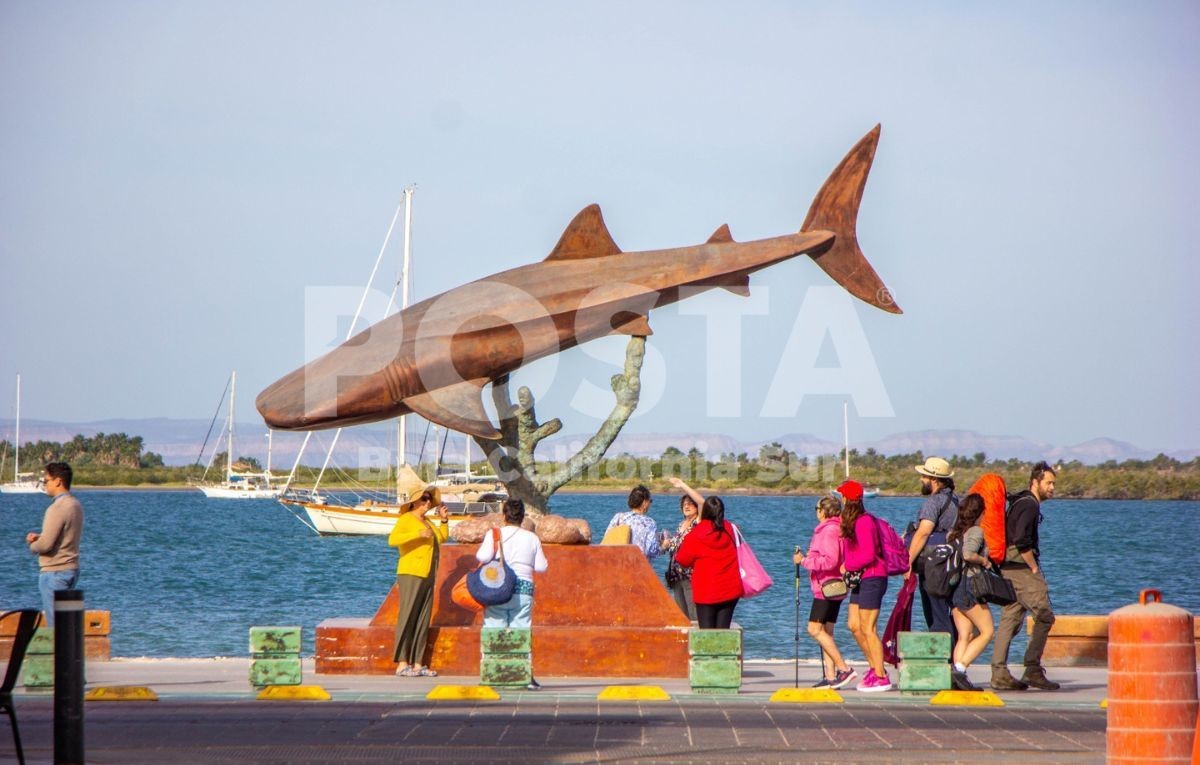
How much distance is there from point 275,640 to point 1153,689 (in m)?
7.85

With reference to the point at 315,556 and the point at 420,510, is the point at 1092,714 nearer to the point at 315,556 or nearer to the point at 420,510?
the point at 420,510

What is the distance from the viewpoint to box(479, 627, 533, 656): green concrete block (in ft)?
42.3

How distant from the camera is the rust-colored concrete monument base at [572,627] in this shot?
1398cm

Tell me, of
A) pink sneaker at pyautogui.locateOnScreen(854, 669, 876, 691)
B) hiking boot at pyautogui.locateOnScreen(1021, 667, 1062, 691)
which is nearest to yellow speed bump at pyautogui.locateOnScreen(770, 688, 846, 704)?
pink sneaker at pyautogui.locateOnScreen(854, 669, 876, 691)

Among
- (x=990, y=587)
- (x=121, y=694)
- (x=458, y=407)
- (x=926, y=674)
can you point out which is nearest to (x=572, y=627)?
(x=458, y=407)

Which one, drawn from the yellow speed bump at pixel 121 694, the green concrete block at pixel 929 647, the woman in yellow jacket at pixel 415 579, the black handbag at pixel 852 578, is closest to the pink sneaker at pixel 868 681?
the green concrete block at pixel 929 647

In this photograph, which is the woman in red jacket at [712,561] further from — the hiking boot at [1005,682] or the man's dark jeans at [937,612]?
the hiking boot at [1005,682]

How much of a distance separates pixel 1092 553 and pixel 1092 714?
166 ft

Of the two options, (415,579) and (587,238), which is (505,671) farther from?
(587,238)

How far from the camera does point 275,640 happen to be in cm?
1295

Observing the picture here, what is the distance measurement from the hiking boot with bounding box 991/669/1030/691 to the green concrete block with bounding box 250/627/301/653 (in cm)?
626

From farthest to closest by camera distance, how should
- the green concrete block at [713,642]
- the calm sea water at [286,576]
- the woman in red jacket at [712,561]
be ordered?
the calm sea water at [286,576]
the woman in red jacket at [712,561]
the green concrete block at [713,642]

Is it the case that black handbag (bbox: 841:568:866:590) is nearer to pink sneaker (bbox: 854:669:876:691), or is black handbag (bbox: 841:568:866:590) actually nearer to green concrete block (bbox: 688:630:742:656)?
pink sneaker (bbox: 854:669:876:691)

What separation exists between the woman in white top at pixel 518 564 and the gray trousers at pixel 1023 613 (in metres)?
4.18
